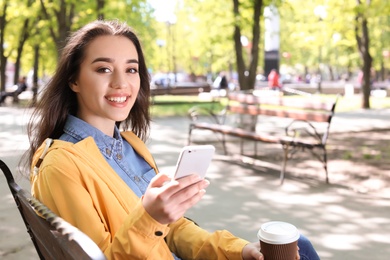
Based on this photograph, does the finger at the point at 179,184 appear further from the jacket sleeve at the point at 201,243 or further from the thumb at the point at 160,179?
the jacket sleeve at the point at 201,243

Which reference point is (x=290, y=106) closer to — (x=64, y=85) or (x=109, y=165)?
(x=64, y=85)

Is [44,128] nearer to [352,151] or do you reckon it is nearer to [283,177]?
[283,177]

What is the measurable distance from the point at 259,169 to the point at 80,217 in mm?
6688

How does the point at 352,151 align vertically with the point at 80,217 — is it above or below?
below

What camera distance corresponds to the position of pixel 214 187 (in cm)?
711

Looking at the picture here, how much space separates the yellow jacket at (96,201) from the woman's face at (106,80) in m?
0.19

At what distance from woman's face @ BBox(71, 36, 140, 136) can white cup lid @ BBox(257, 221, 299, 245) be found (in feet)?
2.43

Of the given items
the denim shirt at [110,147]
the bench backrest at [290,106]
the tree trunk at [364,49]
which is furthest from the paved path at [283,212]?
the tree trunk at [364,49]

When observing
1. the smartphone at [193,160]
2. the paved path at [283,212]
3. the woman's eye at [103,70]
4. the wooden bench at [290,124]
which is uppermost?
the woman's eye at [103,70]

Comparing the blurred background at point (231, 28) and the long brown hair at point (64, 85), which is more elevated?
the blurred background at point (231, 28)

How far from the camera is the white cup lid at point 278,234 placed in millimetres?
1766

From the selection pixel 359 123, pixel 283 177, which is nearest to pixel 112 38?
pixel 283 177

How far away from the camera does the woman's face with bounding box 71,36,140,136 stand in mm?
2097

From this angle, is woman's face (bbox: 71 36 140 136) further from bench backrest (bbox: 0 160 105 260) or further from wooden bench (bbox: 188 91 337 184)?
wooden bench (bbox: 188 91 337 184)
